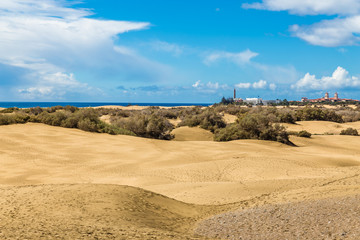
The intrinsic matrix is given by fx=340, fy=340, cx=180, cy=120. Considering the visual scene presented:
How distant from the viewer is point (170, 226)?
6672mm

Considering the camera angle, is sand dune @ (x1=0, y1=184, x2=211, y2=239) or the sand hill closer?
sand dune @ (x1=0, y1=184, x2=211, y2=239)

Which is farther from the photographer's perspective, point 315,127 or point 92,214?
point 315,127

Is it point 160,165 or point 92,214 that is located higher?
point 92,214

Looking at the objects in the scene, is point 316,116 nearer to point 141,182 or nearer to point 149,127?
point 149,127

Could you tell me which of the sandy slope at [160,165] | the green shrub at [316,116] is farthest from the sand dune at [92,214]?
the green shrub at [316,116]

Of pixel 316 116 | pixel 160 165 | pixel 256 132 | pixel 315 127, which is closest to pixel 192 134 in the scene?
pixel 256 132

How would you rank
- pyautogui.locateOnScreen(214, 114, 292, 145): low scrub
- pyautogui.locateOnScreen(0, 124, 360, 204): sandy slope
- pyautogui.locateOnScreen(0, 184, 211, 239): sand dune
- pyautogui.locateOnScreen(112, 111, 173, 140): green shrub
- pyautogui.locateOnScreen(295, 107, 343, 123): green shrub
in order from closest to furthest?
pyautogui.locateOnScreen(0, 184, 211, 239): sand dune < pyautogui.locateOnScreen(0, 124, 360, 204): sandy slope < pyautogui.locateOnScreen(214, 114, 292, 145): low scrub < pyautogui.locateOnScreen(112, 111, 173, 140): green shrub < pyautogui.locateOnScreen(295, 107, 343, 123): green shrub

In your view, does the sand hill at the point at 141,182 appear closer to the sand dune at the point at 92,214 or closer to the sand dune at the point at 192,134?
the sand dune at the point at 92,214

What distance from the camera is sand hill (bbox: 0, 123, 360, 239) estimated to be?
20.0ft

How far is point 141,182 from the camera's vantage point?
Answer: 11508 mm

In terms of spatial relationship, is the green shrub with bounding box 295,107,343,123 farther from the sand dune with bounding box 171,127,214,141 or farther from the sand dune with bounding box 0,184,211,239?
the sand dune with bounding box 0,184,211,239

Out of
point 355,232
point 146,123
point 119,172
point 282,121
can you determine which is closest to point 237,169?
point 119,172

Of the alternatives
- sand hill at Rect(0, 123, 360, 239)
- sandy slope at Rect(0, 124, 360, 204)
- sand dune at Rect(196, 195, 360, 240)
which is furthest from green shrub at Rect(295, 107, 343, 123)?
sand dune at Rect(196, 195, 360, 240)

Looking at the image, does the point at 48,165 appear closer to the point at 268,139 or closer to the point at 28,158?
the point at 28,158
